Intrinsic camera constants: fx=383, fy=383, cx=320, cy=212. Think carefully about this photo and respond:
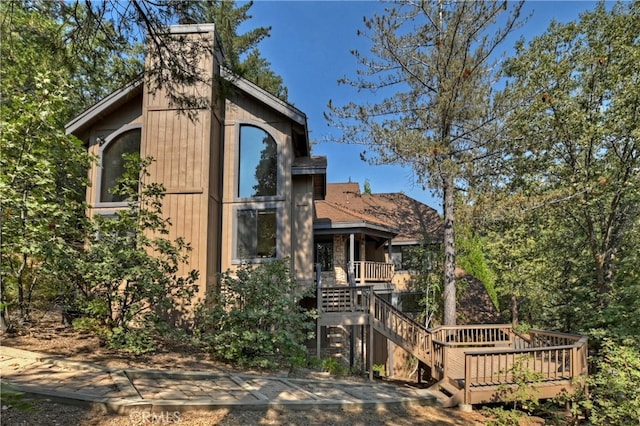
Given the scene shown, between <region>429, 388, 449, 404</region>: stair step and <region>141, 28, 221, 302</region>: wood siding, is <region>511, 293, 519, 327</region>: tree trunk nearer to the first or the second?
<region>429, 388, 449, 404</region>: stair step

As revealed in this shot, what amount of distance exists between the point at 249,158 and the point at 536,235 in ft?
37.0

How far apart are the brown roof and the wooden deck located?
5637 mm

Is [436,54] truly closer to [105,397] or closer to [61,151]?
[61,151]

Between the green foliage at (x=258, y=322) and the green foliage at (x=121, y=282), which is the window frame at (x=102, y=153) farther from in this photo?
the green foliage at (x=258, y=322)

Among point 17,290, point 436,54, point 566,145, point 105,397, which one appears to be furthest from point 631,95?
point 17,290

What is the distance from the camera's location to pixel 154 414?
12.9 feet

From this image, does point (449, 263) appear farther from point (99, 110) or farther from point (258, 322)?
point (99, 110)

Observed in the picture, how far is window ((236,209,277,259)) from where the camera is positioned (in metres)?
10.5

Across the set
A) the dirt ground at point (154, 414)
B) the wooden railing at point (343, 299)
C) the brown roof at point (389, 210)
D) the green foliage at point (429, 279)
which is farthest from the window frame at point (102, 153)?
the green foliage at point (429, 279)

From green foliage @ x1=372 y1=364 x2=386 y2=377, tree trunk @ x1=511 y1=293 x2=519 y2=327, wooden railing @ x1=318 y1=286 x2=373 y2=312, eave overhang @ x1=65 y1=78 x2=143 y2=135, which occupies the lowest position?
green foliage @ x1=372 y1=364 x2=386 y2=377

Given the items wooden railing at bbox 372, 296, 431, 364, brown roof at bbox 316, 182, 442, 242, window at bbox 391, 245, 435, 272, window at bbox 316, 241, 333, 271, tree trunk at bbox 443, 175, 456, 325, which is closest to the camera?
wooden railing at bbox 372, 296, 431, 364

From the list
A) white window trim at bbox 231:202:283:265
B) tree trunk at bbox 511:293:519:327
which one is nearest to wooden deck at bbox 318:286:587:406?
white window trim at bbox 231:202:283:265

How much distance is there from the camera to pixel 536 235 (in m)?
14.7

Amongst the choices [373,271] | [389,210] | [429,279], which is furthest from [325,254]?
[389,210]
